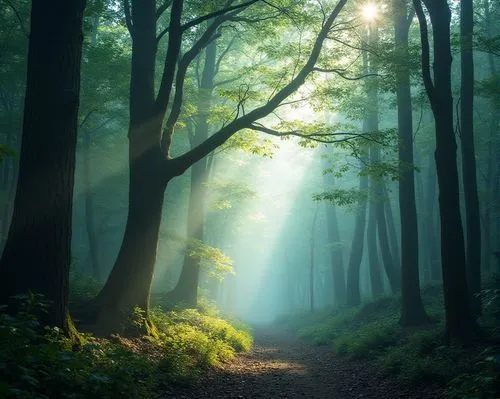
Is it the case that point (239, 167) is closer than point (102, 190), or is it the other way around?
point (102, 190)

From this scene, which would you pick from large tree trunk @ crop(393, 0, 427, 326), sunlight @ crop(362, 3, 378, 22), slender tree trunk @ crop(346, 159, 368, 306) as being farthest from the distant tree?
slender tree trunk @ crop(346, 159, 368, 306)

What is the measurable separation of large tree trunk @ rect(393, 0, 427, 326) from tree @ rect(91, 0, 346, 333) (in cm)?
407

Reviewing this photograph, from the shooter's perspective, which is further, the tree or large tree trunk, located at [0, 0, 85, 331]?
the tree

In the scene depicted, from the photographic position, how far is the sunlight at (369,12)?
12320 millimetres

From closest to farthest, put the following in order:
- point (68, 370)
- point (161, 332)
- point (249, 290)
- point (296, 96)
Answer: point (68, 370) → point (161, 332) → point (296, 96) → point (249, 290)

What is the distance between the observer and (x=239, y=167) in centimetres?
3131

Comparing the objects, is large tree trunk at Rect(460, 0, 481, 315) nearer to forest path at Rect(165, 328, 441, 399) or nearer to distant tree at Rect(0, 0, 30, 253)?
forest path at Rect(165, 328, 441, 399)

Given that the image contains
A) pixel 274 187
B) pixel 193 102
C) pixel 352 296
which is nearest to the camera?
pixel 193 102

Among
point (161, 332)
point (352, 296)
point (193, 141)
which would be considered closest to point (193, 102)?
point (193, 141)

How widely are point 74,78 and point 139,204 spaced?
352cm

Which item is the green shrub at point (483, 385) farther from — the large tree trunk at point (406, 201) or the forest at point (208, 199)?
the large tree trunk at point (406, 201)

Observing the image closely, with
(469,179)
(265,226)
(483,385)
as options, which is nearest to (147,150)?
(483,385)

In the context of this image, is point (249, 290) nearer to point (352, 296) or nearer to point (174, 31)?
point (352, 296)

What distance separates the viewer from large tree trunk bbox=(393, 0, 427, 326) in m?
12.7
